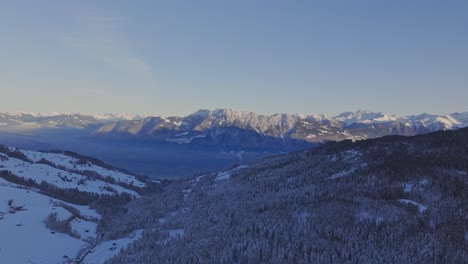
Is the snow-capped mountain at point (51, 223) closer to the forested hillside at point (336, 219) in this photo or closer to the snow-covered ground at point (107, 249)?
the snow-covered ground at point (107, 249)

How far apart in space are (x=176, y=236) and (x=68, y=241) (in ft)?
A: 48.5

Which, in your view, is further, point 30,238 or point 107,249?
point 30,238

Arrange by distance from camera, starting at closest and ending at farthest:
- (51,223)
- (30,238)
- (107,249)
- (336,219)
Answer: (336,219) < (107,249) < (30,238) < (51,223)

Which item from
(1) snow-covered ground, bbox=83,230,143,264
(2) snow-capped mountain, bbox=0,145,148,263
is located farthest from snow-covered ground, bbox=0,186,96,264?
(1) snow-covered ground, bbox=83,230,143,264

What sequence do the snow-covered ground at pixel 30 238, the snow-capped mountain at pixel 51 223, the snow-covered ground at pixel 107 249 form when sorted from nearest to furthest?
the snow-covered ground at pixel 107 249 → the snow-covered ground at pixel 30 238 → the snow-capped mountain at pixel 51 223

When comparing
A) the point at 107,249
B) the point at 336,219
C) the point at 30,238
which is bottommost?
the point at 107,249

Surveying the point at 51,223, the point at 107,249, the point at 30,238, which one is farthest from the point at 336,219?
the point at 51,223

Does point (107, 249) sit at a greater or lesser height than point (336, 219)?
lesser

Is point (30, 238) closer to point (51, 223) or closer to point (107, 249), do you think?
point (51, 223)

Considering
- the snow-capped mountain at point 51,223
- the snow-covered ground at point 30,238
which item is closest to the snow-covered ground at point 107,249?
the snow-capped mountain at point 51,223

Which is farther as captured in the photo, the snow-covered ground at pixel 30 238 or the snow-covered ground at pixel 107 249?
the snow-covered ground at pixel 30 238

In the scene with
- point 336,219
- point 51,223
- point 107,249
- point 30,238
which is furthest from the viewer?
point 51,223

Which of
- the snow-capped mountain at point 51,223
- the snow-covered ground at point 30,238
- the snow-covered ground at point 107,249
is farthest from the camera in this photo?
the snow-capped mountain at point 51,223

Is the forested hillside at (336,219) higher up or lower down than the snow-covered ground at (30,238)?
higher up
